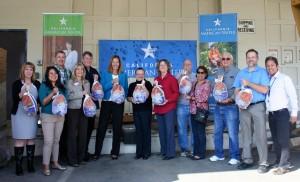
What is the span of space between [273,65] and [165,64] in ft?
5.36

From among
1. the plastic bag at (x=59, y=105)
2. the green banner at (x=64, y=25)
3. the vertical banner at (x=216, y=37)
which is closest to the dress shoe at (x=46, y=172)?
the plastic bag at (x=59, y=105)

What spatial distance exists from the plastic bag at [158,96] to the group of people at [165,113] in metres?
0.12

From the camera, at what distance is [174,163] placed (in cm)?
477

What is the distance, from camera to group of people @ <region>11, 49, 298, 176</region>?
4.18m

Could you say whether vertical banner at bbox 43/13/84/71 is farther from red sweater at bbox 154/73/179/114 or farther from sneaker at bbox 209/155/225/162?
sneaker at bbox 209/155/225/162

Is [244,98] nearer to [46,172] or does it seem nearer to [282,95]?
[282,95]

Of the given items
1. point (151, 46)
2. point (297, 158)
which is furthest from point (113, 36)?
point (297, 158)

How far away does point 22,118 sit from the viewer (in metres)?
4.18

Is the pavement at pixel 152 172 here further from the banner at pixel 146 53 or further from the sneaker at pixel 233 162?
the banner at pixel 146 53

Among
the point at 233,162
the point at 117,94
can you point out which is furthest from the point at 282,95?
the point at 117,94

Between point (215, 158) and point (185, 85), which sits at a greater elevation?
point (185, 85)

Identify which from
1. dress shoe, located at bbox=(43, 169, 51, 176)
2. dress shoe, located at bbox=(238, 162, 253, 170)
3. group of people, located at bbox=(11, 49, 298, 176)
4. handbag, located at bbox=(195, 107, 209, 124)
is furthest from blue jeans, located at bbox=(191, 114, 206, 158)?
dress shoe, located at bbox=(43, 169, 51, 176)

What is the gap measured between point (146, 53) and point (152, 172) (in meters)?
3.94

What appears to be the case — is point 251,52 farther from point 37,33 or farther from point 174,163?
point 37,33
